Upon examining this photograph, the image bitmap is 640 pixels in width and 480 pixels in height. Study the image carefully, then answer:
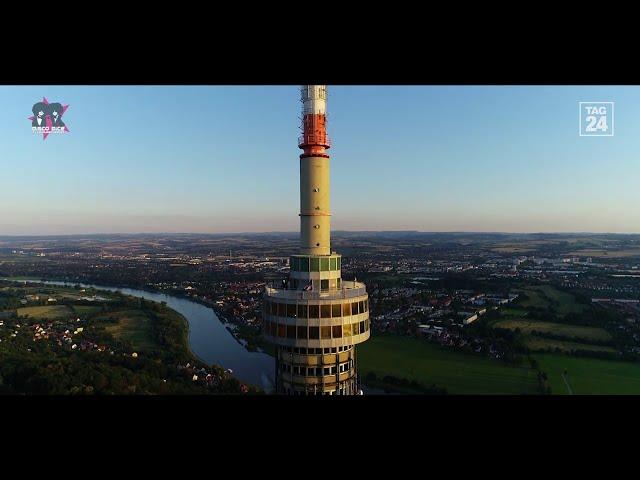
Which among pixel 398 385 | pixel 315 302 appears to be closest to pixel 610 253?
pixel 398 385

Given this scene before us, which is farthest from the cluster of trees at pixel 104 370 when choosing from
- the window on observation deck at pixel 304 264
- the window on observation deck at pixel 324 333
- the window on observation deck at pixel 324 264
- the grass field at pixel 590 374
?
the grass field at pixel 590 374

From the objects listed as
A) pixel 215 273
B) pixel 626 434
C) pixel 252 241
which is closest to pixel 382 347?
pixel 626 434

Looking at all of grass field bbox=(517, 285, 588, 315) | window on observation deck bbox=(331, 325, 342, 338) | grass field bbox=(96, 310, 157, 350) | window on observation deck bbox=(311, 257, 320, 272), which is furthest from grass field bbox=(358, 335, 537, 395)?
grass field bbox=(96, 310, 157, 350)

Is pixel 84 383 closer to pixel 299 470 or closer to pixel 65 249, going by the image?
pixel 299 470

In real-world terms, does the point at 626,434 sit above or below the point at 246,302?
above

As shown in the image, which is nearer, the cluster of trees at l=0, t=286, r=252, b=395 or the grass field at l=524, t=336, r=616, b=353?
the cluster of trees at l=0, t=286, r=252, b=395

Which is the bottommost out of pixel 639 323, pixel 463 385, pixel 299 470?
pixel 463 385

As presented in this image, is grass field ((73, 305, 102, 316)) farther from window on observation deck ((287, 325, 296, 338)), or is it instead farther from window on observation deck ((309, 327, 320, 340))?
window on observation deck ((309, 327, 320, 340))
